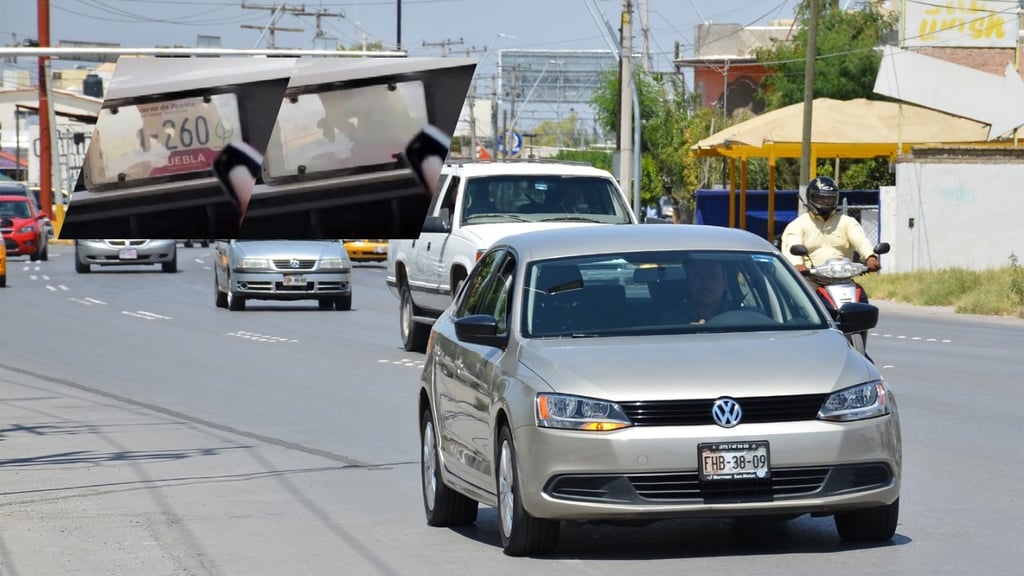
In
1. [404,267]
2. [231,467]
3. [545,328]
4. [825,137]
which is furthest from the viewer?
[825,137]

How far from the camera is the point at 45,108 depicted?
121 ft

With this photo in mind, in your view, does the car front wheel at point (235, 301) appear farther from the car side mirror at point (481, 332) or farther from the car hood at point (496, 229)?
the car side mirror at point (481, 332)

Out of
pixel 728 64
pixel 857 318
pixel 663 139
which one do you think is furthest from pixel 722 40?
pixel 857 318

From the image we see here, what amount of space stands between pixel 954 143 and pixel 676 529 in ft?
122

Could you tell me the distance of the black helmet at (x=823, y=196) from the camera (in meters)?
14.8

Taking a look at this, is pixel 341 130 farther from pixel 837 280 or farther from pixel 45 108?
pixel 837 280

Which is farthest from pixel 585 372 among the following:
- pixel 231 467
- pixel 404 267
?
pixel 404 267

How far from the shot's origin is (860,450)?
8219 mm

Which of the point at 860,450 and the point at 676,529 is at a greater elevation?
the point at 860,450

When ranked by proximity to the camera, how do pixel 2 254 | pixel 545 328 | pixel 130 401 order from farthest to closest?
pixel 2 254 → pixel 130 401 → pixel 545 328

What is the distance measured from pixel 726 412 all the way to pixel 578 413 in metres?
0.62

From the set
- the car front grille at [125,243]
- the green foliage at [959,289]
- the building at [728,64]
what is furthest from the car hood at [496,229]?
the building at [728,64]

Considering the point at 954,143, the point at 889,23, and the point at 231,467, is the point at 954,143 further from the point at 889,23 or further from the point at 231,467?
the point at 231,467

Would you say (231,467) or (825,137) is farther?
(825,137)
